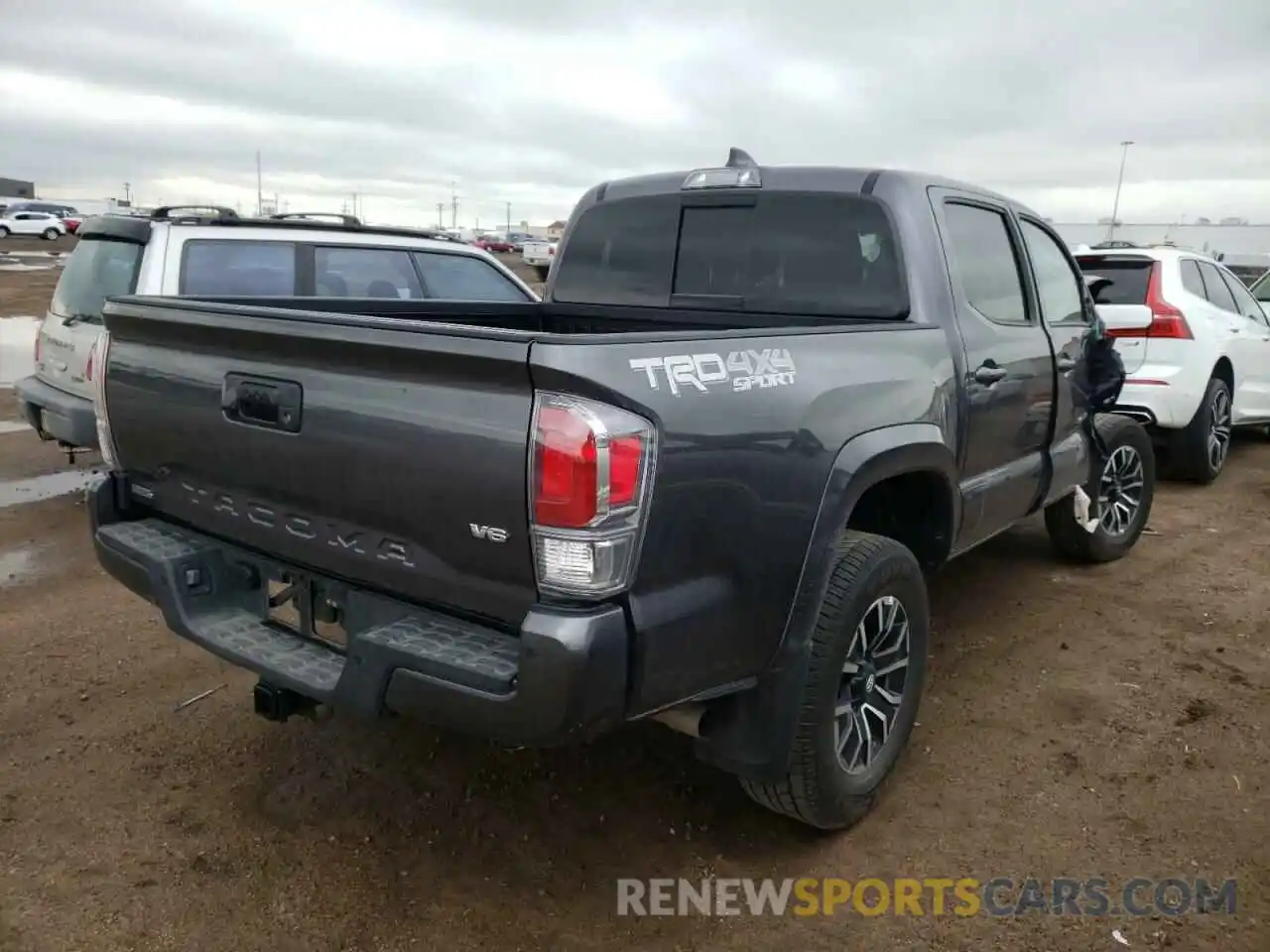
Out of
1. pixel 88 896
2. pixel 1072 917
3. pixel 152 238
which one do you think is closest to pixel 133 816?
pixel 88 896

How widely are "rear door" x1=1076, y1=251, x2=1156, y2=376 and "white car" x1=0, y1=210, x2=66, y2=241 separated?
52.4m

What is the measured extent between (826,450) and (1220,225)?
44.2 metres

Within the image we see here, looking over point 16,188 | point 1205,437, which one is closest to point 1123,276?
point 1205,437

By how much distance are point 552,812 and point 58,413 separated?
4517mm

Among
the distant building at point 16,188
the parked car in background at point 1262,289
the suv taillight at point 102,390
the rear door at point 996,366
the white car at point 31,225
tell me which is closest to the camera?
the suv taillight at point 102,390

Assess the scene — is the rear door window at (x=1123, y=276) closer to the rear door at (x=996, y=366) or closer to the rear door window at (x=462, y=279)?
the rear door at (x=996, y=366)

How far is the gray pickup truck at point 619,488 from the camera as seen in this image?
2186 millimetres

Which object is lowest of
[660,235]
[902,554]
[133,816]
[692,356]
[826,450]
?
[133,816]

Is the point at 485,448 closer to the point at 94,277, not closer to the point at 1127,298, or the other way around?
the point at 94,277

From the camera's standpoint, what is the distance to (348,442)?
2461mm

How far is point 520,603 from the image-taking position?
228cm

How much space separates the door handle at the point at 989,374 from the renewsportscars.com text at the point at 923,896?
1.74 m

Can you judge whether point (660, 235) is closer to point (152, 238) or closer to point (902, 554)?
point (902, 554)

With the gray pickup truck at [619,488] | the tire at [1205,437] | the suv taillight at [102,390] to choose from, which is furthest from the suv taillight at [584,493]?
the tire at [1205,437]
